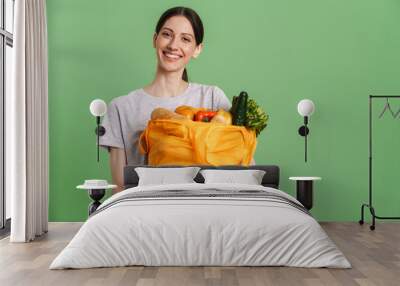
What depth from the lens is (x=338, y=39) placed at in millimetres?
7215

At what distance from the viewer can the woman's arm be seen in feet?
23.3

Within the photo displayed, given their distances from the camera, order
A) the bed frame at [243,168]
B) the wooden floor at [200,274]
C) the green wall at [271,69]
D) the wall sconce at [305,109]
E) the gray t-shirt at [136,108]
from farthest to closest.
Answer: the green wall at [271,69] → the gray t-shirt at [136,108] → the wall sconce at [305,109] → the bed frame at [243,168] → the wooden floor at [200,274]

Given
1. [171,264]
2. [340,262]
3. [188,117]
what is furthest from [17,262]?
[188,117]

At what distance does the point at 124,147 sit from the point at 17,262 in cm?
262

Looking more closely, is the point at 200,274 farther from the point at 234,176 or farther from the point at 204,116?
the point at 204,116

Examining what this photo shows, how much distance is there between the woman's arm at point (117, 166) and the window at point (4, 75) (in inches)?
48.5

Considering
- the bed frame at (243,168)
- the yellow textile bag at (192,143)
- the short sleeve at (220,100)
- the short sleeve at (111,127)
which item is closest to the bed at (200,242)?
the bed frame at (243,168)

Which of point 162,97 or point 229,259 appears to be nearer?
point 229,259

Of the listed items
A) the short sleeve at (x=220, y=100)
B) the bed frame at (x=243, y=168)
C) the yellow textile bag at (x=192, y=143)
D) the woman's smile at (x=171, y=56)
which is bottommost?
the bed frame at (x=243, y=168)

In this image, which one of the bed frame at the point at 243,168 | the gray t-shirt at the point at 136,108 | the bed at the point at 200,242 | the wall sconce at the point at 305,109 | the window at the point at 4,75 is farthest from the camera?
the gray t-shirt at the point at 136,108

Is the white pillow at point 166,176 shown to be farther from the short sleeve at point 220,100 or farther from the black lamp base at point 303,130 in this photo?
the black lamp base at point 303,130

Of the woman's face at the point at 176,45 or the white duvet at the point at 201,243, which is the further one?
the woman's face at the point at 176,45

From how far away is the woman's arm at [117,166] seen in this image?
7105mm

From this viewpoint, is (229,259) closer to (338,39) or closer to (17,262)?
(17,262)
